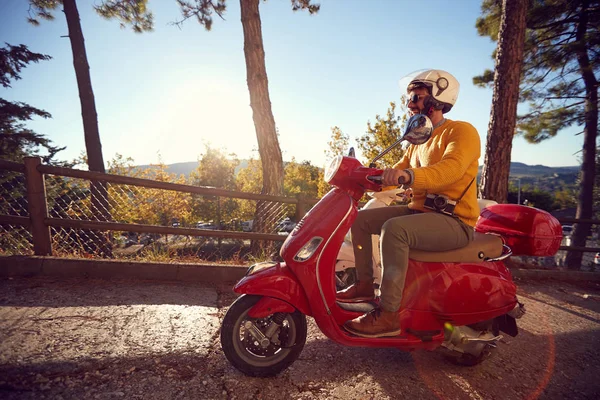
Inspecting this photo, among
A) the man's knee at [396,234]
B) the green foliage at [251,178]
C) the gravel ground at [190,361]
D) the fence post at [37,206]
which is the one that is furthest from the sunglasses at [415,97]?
the green foliage at [251,178]

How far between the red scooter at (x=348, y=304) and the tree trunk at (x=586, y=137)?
8.58 meters

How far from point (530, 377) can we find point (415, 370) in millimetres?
880

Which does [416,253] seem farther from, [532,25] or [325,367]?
[532,25]

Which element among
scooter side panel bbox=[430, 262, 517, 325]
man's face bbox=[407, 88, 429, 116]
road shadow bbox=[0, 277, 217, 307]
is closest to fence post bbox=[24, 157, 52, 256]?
road shadow bbox=[0, 277, 217, 307]

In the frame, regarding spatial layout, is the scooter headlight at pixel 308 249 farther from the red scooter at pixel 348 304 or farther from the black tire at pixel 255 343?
the black tire at pixel 255 343

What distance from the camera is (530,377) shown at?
242 cm

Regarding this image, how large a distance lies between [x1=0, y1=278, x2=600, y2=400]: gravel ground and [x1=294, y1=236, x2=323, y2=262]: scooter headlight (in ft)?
2.64

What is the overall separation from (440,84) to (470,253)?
3.95ft

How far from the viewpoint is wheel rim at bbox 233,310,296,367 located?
2.07 metres

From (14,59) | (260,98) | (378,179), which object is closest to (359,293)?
(378,179)

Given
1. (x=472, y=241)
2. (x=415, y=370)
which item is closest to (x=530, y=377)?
(x=415, y=370)

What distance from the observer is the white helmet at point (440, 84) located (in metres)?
2.33

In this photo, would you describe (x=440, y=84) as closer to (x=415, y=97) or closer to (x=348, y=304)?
(x=415, y=97)

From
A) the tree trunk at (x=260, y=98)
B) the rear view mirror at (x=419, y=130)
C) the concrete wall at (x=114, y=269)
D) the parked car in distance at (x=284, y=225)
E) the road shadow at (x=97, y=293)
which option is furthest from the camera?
the tree trunk at (x=260, y=98)
